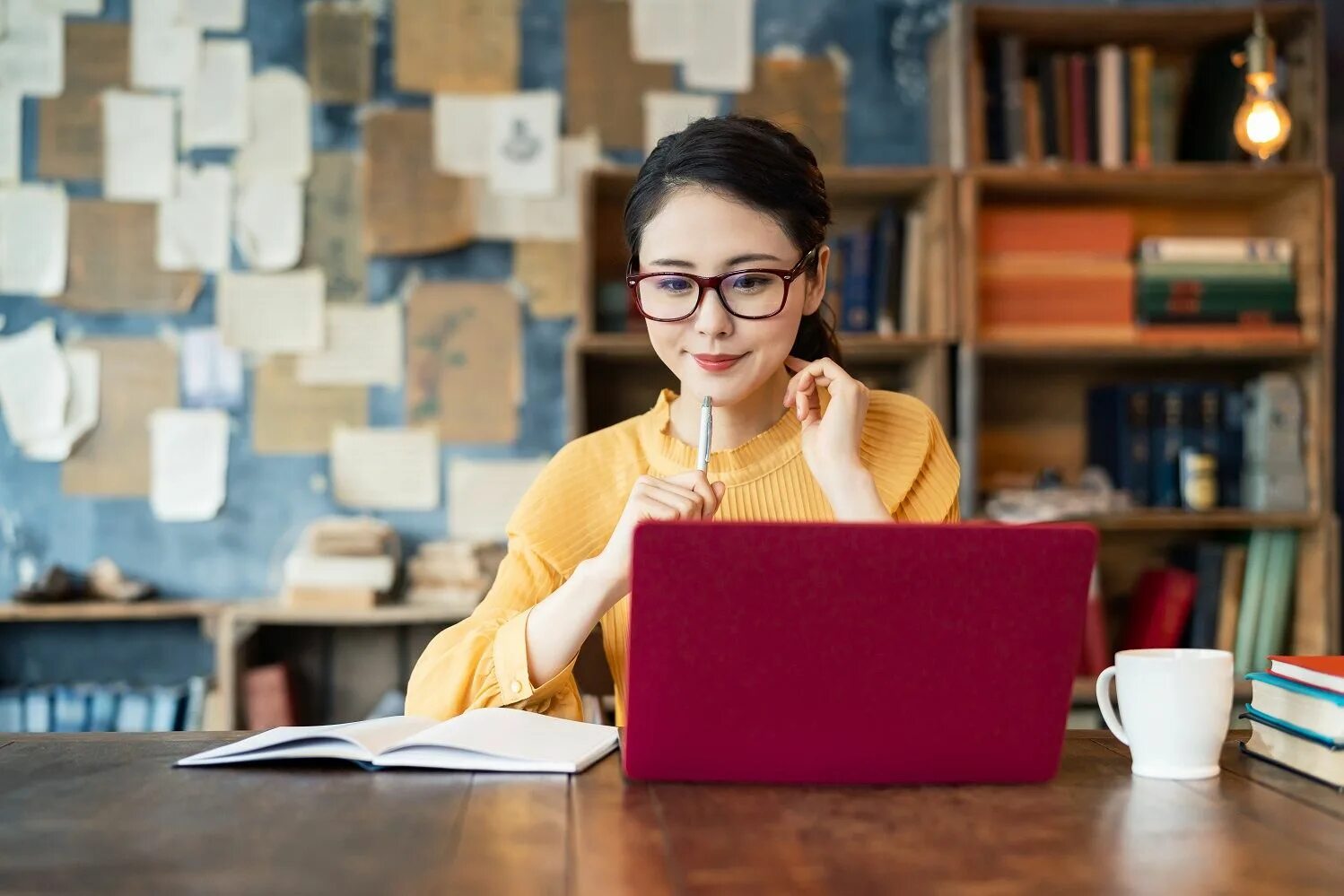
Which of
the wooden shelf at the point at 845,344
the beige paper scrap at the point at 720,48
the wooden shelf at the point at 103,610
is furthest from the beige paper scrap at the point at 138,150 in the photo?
the beige paper scrap at the point at 720,48

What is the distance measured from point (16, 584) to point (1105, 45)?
9.50ft

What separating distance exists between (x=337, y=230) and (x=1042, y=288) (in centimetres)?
168

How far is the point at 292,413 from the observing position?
3.08 meters

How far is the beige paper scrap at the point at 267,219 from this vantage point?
121 inches

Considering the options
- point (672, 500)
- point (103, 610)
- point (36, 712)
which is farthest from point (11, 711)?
point (672, 500)

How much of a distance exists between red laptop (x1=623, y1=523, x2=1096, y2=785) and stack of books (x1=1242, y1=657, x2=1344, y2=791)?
0.23 metres

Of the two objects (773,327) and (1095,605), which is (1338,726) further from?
(1095,605)

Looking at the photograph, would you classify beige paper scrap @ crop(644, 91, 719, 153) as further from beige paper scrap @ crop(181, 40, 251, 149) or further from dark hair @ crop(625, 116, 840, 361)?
dark hair @ crop(625, 116, 840, 361)

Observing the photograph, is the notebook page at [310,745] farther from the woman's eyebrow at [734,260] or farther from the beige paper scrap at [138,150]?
the beige paper scrap at [138,150]

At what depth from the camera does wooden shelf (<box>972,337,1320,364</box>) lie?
9.22ft

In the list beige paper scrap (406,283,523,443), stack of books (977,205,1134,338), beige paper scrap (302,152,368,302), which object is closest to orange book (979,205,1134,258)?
stack of books (977,205,1134,338)

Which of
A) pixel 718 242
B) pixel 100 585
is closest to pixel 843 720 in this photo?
pixel 718 242

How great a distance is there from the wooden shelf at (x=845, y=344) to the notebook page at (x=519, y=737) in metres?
1.63

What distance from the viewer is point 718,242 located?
1.37 meters
